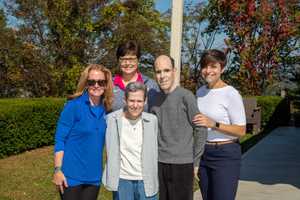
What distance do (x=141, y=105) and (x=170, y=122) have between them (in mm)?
261

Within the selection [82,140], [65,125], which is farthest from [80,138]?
[65,125]

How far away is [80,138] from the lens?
351 centimetres

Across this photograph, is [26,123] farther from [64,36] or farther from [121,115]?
[121,115]

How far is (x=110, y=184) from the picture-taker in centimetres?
347

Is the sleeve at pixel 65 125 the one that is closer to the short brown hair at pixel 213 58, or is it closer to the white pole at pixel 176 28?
the short brown hair at pixel 213 58

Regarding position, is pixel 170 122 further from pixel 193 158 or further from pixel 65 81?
pixel 65 81

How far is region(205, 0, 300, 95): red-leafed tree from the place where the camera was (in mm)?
22141

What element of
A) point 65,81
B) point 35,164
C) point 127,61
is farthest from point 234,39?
point 127,61

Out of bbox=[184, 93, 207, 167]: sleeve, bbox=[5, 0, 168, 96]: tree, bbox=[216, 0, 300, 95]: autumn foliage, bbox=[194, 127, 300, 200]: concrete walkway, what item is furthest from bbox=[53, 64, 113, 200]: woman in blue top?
bbox=[216, 0, 300, 95]: autumn foliage

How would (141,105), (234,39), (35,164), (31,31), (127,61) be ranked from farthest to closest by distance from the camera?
(234,39) → (31,31) → (35,164) → (127,61) → (141,105)

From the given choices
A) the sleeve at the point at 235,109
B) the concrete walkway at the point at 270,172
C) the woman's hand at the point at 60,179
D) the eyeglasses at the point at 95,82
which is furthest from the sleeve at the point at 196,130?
the concrete walkway at the point at 270,172

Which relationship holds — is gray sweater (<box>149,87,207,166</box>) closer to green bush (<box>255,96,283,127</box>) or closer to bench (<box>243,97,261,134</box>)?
bench (<box>243,97,261,134</box>)

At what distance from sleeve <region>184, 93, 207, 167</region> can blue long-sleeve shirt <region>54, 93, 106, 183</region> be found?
59 centimetres

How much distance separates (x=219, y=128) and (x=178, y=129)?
0.94 feet
